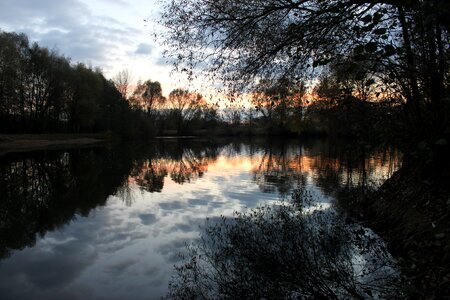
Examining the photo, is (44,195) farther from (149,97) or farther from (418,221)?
(149,97)

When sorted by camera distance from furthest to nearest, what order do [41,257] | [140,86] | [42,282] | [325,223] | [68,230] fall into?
[140,86], [68,230], [325,223], [41,257], [42,282]

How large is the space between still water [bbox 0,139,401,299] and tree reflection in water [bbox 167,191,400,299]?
0.74 metres

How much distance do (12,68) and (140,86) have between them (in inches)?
1971

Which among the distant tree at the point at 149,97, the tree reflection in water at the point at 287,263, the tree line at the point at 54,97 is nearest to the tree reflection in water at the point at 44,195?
the tree reflection in water at the point at 287,263

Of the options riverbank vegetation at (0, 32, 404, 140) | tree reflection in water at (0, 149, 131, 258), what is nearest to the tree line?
riverbank vegetation at (0, 32, 404, 140)

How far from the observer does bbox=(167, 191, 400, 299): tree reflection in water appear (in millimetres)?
6344

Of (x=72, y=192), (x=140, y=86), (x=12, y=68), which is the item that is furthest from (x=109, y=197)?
(x=140, y=86)

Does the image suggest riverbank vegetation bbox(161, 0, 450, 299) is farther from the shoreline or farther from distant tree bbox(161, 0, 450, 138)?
the shoreline

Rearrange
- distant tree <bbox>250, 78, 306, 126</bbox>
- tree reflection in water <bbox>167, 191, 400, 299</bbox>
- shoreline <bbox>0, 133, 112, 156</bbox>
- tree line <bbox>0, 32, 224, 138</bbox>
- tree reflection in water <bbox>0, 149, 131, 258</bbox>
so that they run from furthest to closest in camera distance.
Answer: tree line <bbox>0, 32, 224, 138</bbox> < shoreline <bbox>0, 133, 112, 156</bbox> < tree reflection in water <bbox>0, 149, 131, 258</bbox> < distant tree <bbox>250, 78, 306, 126</bbox> < tree reflection in water <bbox>167, 191, 400, 299</bbox>

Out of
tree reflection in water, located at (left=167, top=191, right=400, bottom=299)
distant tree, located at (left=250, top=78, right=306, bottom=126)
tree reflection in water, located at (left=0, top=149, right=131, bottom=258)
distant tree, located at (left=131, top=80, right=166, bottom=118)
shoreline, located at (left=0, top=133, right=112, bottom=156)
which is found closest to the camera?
tree reflection in water, located at (left=167, top=191, right=400, bottom=299)

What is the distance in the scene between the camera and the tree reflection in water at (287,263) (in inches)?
250

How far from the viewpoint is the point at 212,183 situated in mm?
21422

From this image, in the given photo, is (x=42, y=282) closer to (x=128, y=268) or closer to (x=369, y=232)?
(x=128, y=268)

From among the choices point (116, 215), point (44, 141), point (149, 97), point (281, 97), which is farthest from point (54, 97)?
point (281, 97)
